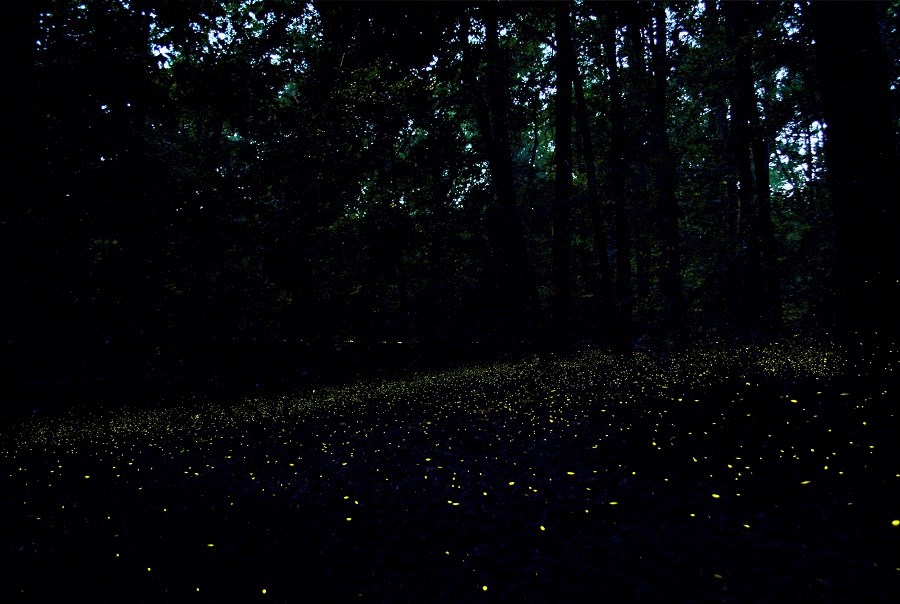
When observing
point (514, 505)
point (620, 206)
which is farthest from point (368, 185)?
point (514, 505)

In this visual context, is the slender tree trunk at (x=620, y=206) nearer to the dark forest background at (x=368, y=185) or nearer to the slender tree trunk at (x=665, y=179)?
the dark forest background at (x=368, y=185)

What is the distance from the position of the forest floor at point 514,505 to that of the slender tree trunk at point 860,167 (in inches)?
40.1

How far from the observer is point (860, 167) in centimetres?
645

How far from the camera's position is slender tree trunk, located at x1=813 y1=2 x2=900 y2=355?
20.2 ft

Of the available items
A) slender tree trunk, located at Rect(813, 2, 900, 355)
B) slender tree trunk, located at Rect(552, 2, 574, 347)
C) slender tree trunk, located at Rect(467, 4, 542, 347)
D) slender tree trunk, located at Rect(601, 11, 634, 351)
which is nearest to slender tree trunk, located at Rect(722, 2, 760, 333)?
slender tree trunk, located at Rect(601, 11, 634, 351)

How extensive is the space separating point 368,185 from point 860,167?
33.9 ft

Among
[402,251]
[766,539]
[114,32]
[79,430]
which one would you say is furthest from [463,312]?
[766,539]

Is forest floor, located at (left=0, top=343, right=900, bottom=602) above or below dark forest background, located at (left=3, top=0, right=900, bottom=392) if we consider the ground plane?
below

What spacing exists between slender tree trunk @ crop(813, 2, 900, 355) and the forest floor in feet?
3.34

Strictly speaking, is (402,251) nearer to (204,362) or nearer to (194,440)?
(204,362)

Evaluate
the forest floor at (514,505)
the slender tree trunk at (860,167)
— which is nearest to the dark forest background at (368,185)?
the slender tree trunk at (860,167)

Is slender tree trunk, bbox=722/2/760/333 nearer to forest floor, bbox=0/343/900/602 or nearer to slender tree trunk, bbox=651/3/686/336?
slender tree trunk, bbox=651/3/686/336

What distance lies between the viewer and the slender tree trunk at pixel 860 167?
6.16 meters

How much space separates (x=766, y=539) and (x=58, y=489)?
577 cm
